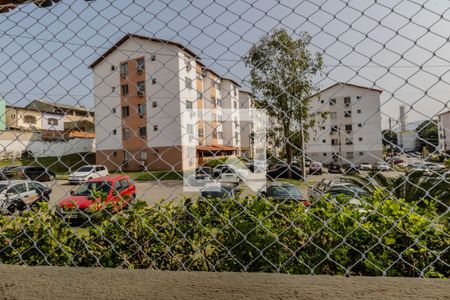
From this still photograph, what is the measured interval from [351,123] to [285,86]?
1.50 ft

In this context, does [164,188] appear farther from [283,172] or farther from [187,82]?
[283,172]

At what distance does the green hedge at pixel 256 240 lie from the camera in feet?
5.68

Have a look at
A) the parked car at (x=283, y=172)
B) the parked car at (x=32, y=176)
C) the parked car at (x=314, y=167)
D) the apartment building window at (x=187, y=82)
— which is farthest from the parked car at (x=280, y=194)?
the parked car at (x=32, y=176)

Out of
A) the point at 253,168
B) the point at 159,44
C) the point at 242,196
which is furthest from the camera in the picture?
the point at 242,196

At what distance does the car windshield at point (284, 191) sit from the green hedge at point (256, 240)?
0.10 metres

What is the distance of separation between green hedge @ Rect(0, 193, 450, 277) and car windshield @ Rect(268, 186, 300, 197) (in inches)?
4.0

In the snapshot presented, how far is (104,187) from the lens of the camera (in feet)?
9.99

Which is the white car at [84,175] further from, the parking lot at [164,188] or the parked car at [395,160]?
the parked car at [395,160]

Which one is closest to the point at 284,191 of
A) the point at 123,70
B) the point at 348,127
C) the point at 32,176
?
the point at 348,127

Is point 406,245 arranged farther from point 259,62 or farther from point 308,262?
point 259,62

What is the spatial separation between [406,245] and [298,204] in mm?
806

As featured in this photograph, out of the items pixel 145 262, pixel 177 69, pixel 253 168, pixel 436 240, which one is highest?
pixel 177 69

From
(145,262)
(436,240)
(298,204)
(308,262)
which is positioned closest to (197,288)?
(308,262)

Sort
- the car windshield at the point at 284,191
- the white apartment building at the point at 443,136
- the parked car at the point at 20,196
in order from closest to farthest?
the white apartment building at the point at 443,136
the car windshield at the point at 284,191
the parked car at the point at 20,196
